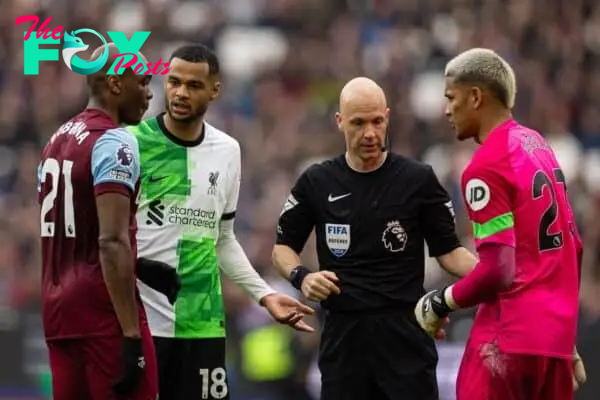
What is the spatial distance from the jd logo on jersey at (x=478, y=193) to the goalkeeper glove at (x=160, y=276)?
1.90 meters

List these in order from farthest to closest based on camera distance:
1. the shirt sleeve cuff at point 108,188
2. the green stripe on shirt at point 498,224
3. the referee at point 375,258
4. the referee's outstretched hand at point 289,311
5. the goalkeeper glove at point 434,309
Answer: the referee's outstretched hand at point 289,311 < the referee at point 375,258 < the goalkeeper glove at point 434,309 < the shirt sleeve cuff at point 108,188 < the green stripe on shirt at point 498,224

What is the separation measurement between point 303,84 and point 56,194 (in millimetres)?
12337

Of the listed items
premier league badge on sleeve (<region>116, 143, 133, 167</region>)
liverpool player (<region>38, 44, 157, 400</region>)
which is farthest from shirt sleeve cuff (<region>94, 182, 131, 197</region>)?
premier league badge on sleeve (<region>116, 143, 133, 167</region>)

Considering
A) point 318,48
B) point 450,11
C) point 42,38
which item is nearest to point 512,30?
point 450,11

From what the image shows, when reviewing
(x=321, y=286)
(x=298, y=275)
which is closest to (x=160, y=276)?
(x=298, y=275)

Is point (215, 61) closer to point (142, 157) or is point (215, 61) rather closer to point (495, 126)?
point (142, 157)

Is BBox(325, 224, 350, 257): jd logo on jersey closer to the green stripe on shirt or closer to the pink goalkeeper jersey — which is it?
the pink goalkeeper jersey

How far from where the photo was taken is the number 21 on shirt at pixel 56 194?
28.1 feet

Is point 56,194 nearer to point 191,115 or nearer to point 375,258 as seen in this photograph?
point 191,115

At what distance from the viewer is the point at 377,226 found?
955cm

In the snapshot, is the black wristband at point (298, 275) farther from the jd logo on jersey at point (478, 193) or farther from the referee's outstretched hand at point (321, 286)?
the jd logo on jersey at point (478, 193)

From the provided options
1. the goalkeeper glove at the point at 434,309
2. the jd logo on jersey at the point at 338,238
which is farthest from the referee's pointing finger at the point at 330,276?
the goalkeeper glove at the point at 434,309

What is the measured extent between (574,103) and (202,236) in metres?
10.2

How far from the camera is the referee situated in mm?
9531
